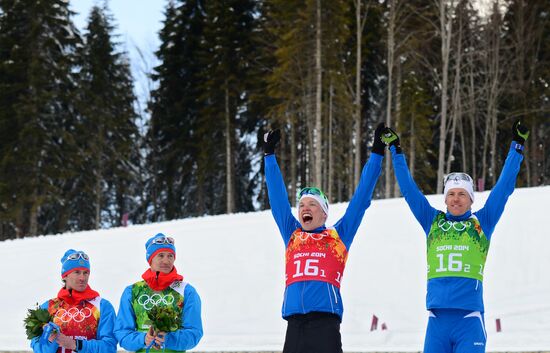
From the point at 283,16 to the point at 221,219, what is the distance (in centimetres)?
1302

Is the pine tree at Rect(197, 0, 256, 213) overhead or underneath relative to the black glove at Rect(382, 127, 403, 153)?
overhead

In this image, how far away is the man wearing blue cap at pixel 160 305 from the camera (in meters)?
4.71

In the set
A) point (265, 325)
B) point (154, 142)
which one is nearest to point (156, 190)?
point (154, 142)

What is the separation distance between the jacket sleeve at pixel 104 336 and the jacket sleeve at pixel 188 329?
473 millimetres

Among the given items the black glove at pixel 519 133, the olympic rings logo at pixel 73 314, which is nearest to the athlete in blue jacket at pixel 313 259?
the black glove at pixel 519 133

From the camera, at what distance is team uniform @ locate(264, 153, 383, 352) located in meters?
4.71

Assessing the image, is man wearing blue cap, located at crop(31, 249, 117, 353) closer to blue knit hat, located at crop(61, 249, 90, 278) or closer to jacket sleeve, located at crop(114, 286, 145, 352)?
blue knit hat, located at crop(61, 249, 90, 278)

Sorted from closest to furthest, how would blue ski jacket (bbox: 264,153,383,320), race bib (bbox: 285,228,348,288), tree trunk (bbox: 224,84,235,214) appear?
blue ski jacket (bbox: 264,153,383,320)
race bib (bbox: 285,228,348,288)
tree trunk (bbox: 224,84,235,214)

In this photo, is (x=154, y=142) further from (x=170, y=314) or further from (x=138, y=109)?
(x=170, y=314)

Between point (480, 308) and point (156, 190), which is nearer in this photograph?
point (480, 308)

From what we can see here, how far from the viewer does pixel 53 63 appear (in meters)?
30.8

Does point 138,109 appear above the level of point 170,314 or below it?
above

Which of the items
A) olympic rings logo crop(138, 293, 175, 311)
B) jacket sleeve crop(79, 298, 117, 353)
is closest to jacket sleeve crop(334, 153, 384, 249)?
olympic rings logo crop(138, 293, 175, 311)

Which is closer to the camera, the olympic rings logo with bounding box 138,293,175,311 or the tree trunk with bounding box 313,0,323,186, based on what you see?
the olympic rings logo with bounding box 138,293,175,311
